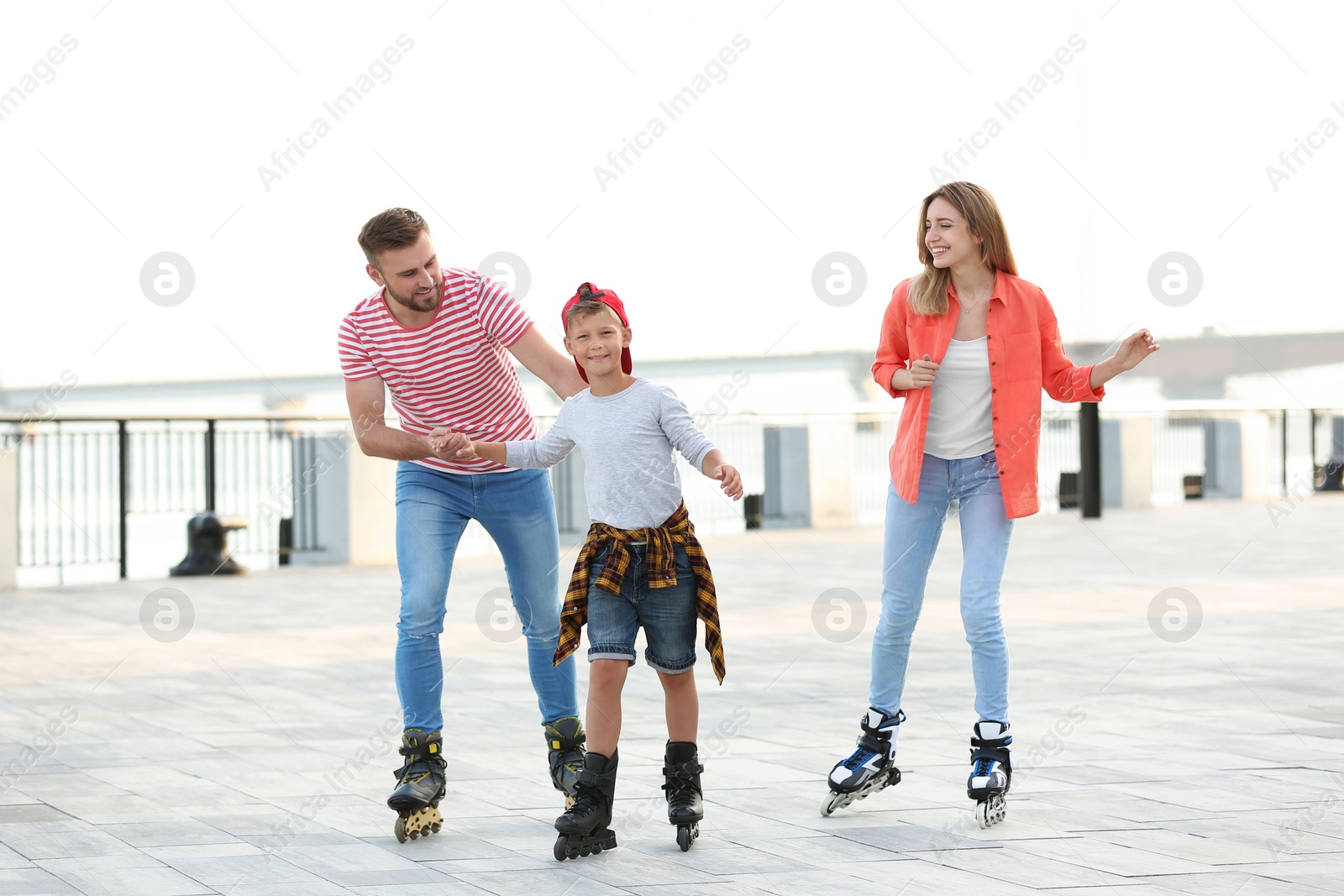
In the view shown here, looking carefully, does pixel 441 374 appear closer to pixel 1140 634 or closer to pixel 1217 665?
pixel 1217 665

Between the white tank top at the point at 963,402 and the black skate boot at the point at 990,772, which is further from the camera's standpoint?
the white tank top at the point at 963,402

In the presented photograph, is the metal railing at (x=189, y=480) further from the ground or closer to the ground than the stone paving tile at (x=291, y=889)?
further from the ground

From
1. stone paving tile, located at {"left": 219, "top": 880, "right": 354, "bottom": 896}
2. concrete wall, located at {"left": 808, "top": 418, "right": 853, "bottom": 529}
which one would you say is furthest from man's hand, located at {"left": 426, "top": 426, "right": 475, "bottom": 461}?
concrete wall, located at {"left": 808, "top": 418, "right": 853, "bottom": 529}

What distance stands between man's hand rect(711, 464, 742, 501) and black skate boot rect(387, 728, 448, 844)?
104 cm

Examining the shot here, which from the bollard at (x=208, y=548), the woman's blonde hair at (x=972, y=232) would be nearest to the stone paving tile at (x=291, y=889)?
the woman's blonde hair at (x=972, y=232)

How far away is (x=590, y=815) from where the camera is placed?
12.2ft

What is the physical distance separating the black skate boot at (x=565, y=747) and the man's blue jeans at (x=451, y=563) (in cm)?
3

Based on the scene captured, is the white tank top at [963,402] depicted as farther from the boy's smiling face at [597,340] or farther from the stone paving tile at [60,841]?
the stone paving tile at [60,841]

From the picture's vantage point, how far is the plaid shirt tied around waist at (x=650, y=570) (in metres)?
3.85

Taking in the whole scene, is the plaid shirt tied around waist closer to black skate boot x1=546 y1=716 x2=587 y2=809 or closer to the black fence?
black skate boot x1=546 y1=716 x2=587 y2=809

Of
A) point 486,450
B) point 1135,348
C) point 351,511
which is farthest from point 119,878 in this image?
point 351,511

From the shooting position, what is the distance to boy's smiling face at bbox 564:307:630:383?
389cm

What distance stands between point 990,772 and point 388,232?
204 centimetres

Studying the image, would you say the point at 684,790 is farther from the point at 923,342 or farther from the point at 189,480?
the point at 189,480
